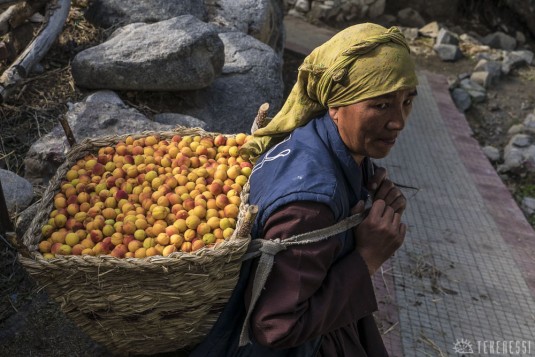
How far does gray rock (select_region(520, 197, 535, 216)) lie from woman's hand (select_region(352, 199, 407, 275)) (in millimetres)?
4285

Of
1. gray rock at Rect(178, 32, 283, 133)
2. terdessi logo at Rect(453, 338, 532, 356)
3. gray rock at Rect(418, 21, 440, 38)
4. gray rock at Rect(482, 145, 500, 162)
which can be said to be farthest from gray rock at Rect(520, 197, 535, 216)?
gray rock at Rect(418, 21, 440, 38)

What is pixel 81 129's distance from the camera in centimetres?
382

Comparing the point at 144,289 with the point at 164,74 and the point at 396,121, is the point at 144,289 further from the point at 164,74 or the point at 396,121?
the point at 164,74

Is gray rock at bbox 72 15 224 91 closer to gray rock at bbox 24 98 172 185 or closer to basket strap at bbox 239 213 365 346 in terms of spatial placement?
gray rock at bbox 24 98 172 185

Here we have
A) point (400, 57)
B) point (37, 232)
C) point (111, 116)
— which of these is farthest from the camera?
point (111, 116)

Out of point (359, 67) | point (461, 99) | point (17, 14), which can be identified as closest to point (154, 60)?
point (17, 14)

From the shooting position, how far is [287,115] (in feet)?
7.20

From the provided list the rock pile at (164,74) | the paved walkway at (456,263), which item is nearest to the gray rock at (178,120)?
the rock pile at (164,74)

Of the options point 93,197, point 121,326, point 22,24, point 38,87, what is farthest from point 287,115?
point 22,24

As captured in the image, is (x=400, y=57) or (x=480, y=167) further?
(x=480, y=167)

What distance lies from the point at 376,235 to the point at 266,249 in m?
0.41

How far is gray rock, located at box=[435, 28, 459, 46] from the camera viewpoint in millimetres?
9633

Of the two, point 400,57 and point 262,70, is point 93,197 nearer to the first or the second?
point 400,57

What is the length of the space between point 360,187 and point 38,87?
3.35m
